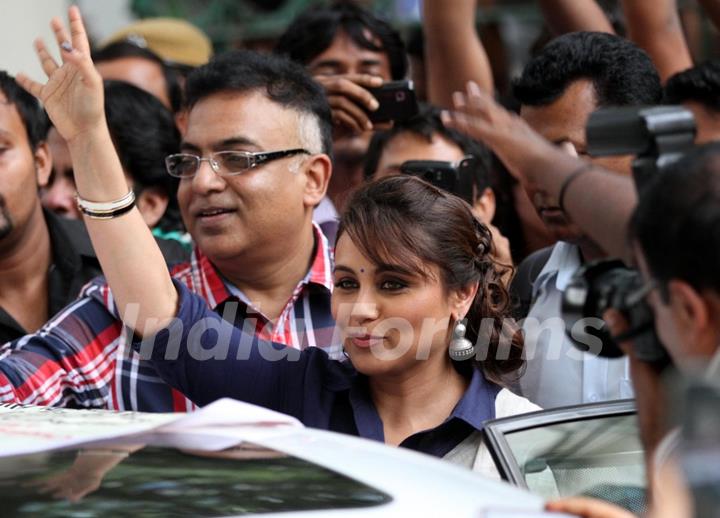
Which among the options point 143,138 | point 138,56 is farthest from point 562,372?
point 138,56

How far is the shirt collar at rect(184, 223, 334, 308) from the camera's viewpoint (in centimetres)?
370

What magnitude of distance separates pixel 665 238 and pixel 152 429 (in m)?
0.89

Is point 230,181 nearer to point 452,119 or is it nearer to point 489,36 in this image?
point 452,119

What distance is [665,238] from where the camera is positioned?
181 cm

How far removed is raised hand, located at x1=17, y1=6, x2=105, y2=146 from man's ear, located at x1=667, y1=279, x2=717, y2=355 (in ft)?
5.20

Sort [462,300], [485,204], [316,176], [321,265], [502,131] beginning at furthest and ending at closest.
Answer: [485,204] < [316,176] < [321,265] < [462,300] < [502,131]

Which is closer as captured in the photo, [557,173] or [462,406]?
[557,173]

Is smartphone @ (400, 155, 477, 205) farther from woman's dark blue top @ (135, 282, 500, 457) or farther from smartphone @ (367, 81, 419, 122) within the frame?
woman's dark blue top @ (135, 282, 500, 457)

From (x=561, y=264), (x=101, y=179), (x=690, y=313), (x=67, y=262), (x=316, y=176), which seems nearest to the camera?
(x=690, y=313)

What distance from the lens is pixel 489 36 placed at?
9.66m

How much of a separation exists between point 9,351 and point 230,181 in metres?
0.81

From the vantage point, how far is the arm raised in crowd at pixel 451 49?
461cm

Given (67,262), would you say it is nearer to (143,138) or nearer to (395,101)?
(143,138)

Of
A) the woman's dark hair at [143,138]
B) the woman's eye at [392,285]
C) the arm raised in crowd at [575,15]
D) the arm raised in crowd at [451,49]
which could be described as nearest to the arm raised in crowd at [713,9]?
the arm raised in crowd at [575,15]
